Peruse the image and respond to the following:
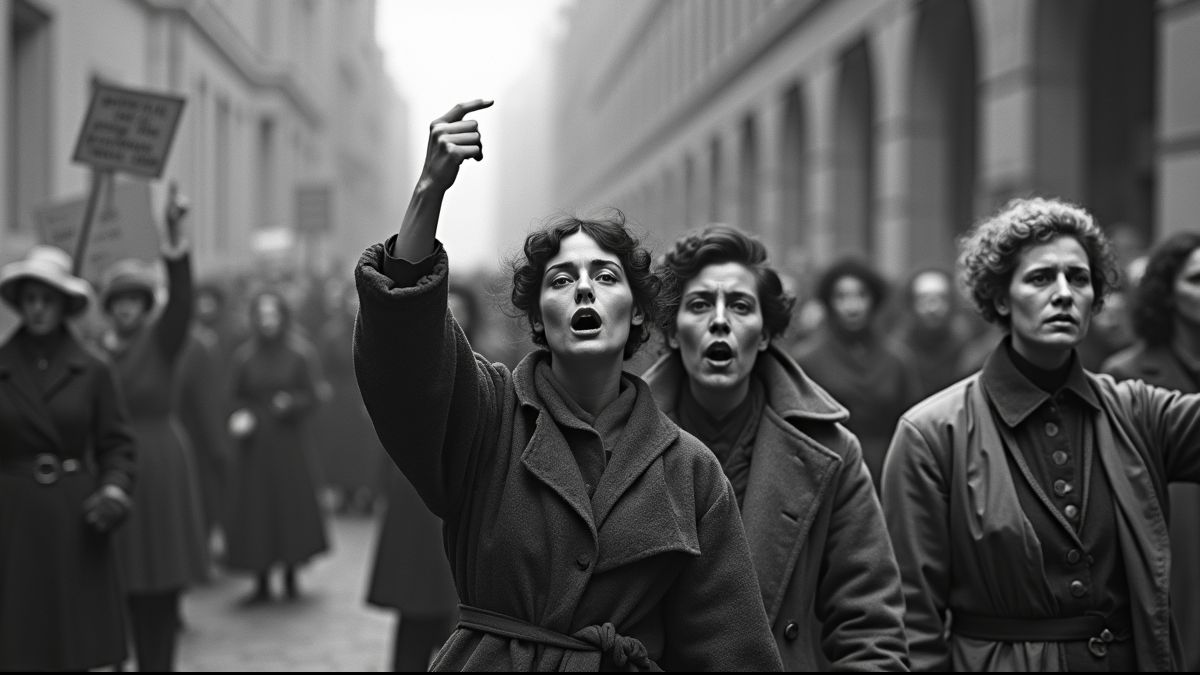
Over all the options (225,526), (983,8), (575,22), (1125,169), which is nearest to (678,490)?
(225,526)

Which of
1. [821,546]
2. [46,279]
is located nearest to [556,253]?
[821,546]

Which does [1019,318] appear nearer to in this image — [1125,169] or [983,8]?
[983,8]

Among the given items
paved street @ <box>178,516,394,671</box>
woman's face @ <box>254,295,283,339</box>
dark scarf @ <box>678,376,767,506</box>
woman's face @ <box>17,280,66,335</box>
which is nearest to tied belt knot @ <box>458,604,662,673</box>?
dark scarf @ <box>678,376,767,506</box>

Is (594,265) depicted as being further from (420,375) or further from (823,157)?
(823,157)

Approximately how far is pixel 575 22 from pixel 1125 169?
66697mm

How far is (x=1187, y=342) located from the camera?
5.32 meters

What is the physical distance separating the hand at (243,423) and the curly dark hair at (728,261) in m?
6.35

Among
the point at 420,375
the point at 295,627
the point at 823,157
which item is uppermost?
the point at 823,157

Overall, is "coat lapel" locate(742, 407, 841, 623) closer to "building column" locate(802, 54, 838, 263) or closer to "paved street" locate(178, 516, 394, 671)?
"paved street" locate(178, 516, 394, 671)

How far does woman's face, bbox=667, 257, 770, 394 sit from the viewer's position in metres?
3.72

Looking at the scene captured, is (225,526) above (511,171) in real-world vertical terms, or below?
below

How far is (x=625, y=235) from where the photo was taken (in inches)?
118

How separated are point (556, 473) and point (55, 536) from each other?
11.6ft

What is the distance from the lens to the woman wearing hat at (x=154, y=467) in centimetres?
707
